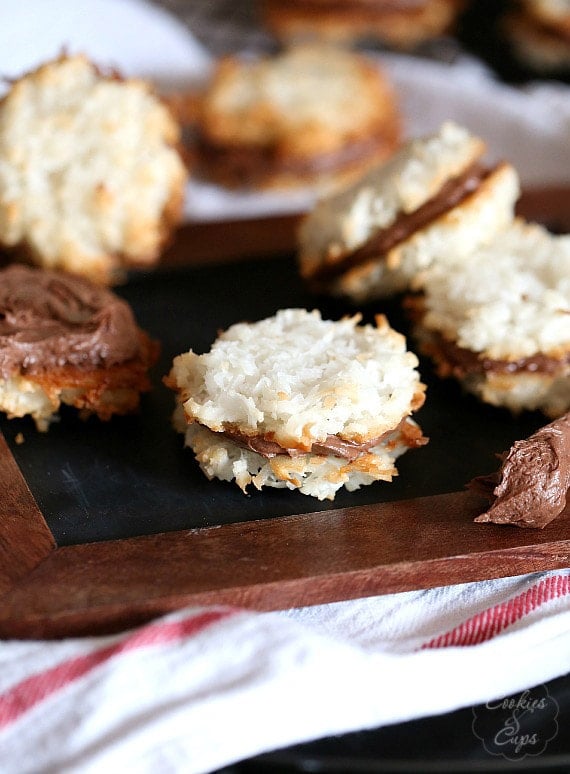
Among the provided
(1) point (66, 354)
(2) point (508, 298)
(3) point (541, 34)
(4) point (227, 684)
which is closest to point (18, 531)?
(1) point (66, 354)

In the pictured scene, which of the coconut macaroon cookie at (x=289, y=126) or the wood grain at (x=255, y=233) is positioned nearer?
the wood grain at (x=255, y=233)

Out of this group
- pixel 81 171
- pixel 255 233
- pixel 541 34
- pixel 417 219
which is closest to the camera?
pixel 417 219

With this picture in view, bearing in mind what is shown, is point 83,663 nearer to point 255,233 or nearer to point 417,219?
point 417,219

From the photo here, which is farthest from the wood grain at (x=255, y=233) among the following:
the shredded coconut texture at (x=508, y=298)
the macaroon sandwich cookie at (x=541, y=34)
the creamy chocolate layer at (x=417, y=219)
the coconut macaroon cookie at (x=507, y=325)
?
the macaroon sandwich cookie at (x=541, y=34)

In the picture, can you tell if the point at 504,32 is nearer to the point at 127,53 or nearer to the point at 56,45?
the point at 127,53

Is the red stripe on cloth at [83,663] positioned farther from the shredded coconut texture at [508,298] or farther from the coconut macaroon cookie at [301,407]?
the shredded coconut texture at [508,298]

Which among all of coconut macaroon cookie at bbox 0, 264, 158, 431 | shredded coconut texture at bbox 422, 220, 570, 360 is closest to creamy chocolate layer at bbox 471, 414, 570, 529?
shredded coconut texture at bbox 422, 220, 570, 360
